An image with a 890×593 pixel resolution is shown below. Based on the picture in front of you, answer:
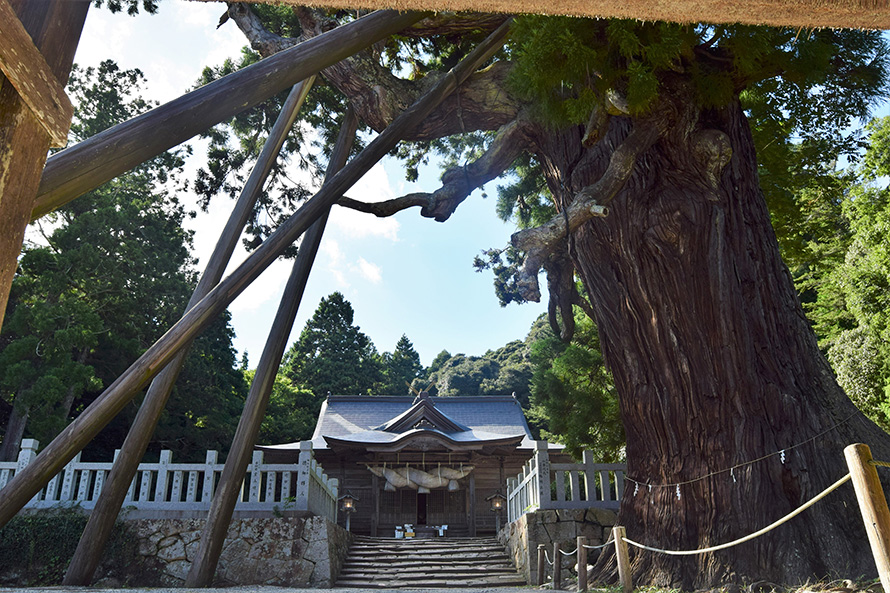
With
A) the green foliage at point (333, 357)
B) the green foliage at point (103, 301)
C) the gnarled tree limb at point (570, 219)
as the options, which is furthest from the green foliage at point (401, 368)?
the gnarled tree limb at point (570, 219)

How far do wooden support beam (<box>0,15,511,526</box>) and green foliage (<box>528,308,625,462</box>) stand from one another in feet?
16.0

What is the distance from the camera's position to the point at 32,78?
1.55 metres

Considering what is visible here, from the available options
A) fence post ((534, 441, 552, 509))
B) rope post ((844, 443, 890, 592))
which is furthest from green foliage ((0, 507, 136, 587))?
rope post ((844, 443, 890, 592))

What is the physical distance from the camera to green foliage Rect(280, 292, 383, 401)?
Result: 95.3 ft

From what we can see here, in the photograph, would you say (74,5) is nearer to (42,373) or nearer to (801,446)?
(801,446)

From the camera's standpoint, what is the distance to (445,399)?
1950 cm

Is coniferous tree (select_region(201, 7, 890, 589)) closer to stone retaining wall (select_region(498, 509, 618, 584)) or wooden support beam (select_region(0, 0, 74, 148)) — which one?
stone retaining wall (select_region(498, 509, 618, 584))

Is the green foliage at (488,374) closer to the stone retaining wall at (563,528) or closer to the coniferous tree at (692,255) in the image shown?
the stone retaining wall at (563,528)

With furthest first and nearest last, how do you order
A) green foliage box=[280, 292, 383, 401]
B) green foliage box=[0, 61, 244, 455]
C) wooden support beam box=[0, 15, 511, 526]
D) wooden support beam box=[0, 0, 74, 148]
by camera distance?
green foliage box=[280, 292, 383, 401] < green foliage box=[0, 61, 244, 455] < wooden support beam box=[0, 15, 511, 526] < wooden support beam box=[0, 0, 74, 148]

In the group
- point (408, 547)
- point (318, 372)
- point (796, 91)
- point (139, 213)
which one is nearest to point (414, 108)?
point (796, 91)

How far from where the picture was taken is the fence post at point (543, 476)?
25.3 feet

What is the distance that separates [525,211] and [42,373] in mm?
10633

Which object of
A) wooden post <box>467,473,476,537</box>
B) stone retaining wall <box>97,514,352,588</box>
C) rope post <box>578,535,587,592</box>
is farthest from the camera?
wooden post <box>467,473,476,537</box>

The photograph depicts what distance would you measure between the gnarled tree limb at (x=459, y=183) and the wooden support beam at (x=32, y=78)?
4.30m
